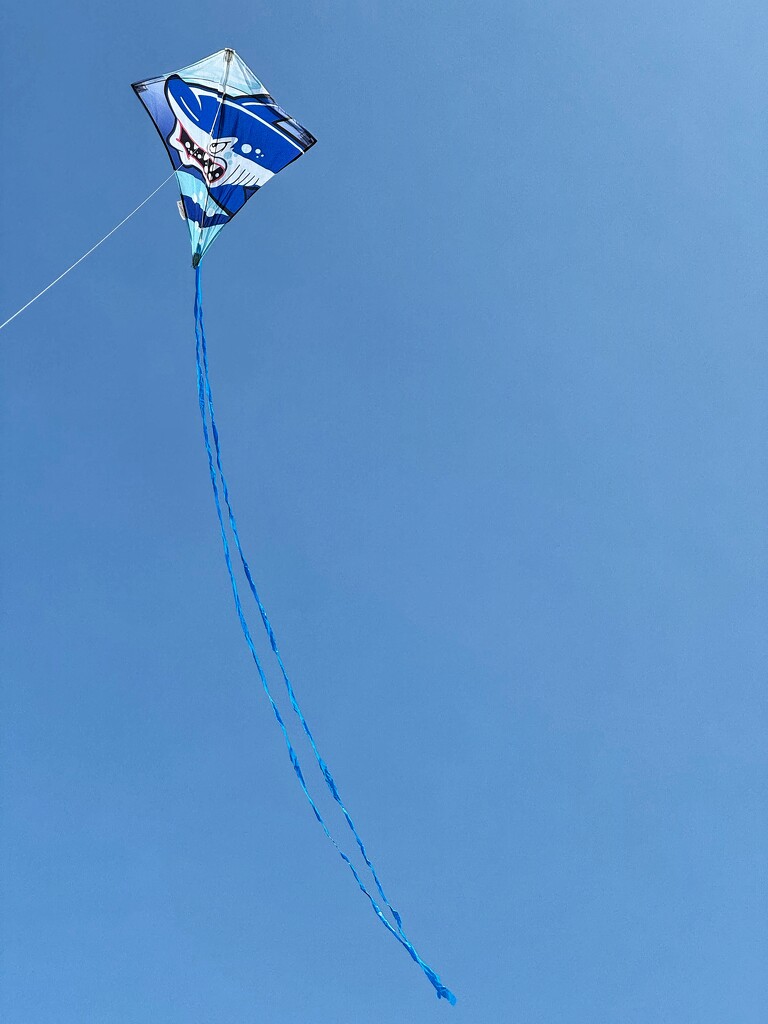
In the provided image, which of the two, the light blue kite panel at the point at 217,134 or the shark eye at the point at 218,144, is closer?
the light blue kite panel at the point at 217,134

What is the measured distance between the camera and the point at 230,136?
762 centimetres

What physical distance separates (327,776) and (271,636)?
1132mm

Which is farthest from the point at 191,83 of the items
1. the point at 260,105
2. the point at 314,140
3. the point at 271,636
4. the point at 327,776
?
the point at 327,776

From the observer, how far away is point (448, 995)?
5320mm

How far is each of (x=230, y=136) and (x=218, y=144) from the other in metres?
0.15

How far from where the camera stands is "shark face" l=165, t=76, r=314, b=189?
24.3 ft

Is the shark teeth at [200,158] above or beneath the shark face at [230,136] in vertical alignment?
beneath

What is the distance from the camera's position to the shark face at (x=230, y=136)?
292 inches

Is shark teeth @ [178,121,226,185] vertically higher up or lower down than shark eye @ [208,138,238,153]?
lower down

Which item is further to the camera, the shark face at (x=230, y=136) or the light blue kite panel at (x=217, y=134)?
the shark face at (x=230, y=136)

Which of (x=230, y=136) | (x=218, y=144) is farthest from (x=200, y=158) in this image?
(x=230, y=136)

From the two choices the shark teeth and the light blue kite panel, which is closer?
the light blue kite panel

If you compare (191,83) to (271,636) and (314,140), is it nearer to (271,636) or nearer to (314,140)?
(314,140)

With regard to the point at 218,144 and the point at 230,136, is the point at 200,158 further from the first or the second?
the point at 230,136
